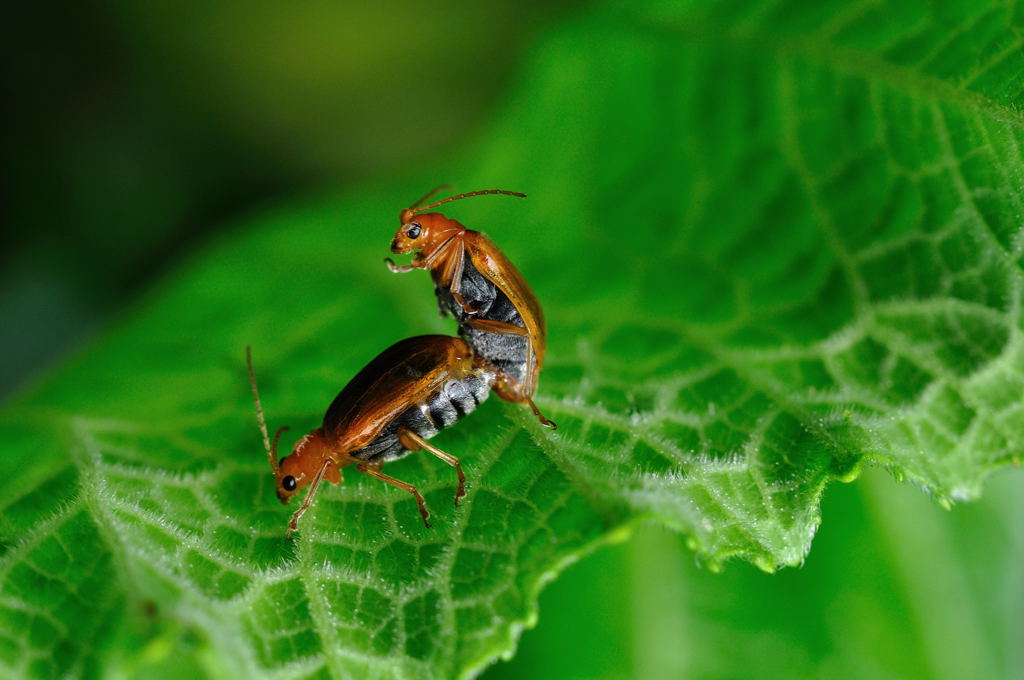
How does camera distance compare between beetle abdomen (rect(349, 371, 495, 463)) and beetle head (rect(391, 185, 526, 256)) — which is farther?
beetle head (rect(391, 185, 526, 256))

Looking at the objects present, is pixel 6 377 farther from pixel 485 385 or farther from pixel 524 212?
pixel 485 385

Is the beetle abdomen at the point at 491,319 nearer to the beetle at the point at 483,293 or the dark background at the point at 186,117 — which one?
the beetle at the point at 483,293

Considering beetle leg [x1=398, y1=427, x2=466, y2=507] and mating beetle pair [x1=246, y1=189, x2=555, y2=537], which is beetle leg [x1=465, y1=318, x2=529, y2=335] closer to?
mating beetle pair [x1=246, y1=189, x2=555, y2=537]

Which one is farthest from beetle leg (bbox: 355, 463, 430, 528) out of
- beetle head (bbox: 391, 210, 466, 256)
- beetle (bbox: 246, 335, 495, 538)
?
beetle head (bbox: 391, 210, 466, 256)

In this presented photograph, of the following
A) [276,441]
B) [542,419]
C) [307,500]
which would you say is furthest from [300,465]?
[542,419]

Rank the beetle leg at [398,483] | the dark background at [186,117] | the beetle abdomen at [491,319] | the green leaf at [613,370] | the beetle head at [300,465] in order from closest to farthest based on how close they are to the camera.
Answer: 1. the green leaf at [613,370]
2. the beetle leg at [398,483]
3. the beetle head at [300,465]
4. the beetle abdomen at [491,319]
5. the dark background at [186,117]

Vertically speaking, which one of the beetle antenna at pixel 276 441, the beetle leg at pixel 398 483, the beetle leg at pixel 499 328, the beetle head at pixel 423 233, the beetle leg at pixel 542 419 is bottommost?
the beetle leg at pixel 542 419

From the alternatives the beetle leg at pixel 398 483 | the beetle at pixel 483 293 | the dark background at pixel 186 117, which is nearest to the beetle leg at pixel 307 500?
the beetle leg at pixel 398 483

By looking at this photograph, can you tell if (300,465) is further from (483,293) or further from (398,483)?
(483,293)

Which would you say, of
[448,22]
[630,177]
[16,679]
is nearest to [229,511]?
[16,679]
